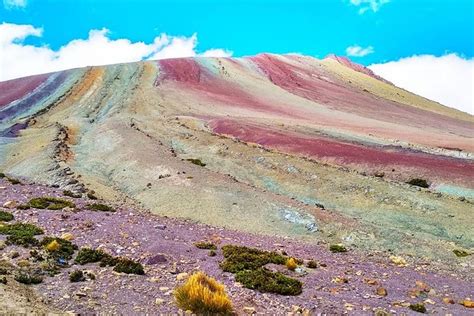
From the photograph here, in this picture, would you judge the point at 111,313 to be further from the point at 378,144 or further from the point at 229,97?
the point at 229,97

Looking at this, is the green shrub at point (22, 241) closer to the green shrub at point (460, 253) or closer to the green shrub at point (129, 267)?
the green shrub at point (129, 267)

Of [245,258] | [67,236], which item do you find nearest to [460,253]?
[245,258]

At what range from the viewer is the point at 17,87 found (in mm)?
88188

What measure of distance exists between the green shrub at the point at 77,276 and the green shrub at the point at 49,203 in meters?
9.09

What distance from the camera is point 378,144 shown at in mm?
49875

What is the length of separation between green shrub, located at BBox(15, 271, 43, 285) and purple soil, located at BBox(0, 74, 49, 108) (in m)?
71.0

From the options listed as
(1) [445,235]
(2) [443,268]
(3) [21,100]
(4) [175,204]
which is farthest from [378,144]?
(3) [21,100]

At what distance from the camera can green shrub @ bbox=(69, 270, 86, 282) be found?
13.8m

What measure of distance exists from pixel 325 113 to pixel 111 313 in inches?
2816

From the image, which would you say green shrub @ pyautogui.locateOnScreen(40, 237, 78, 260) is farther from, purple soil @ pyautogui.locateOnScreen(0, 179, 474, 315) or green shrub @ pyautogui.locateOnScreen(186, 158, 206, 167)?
green shrub @ pyautogui.locateOnScreen(186, 158, 206, 167)

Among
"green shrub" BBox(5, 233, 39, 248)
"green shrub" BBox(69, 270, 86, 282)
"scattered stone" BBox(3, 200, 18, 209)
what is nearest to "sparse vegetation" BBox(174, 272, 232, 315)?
"green shrub" BBox(69, 270, 86, 282)

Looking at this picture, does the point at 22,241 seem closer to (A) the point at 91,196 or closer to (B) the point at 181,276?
(B) the point at 181,276

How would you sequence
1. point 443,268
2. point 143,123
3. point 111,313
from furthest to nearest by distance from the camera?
point 143,123
point 443,268
point 111,313

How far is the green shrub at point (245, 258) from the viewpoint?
16.1 meters
